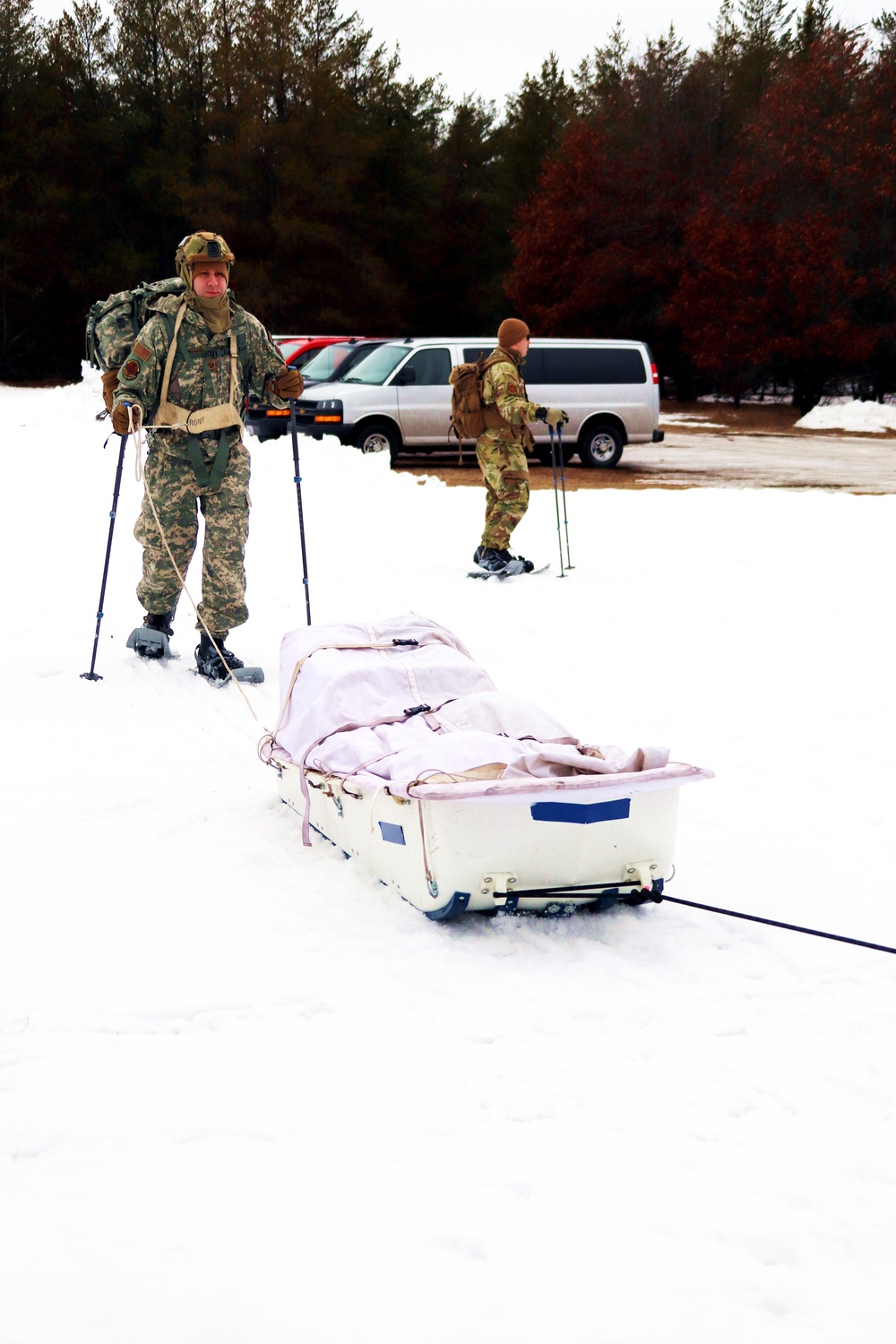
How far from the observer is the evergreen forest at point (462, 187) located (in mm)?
31453

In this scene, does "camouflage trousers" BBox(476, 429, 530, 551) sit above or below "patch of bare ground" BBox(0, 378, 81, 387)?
below

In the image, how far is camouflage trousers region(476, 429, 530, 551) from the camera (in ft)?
30.7

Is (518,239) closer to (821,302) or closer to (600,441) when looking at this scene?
(821,302)

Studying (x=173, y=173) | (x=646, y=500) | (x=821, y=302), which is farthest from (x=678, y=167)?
(x=646, y=500)

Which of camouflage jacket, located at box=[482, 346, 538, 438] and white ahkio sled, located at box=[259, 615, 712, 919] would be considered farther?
camouflage jacket, located at box=[482, 346, 538, 438]

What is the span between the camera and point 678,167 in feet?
119

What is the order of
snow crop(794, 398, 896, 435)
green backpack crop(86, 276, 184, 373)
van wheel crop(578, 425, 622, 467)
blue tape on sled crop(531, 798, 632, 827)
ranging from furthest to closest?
snow crop(794, 398, 896, 435), van wheel crop(578, 425, 622, 467), green backpack crop(86, 276, 184, 373), blue tape on sled crop(531, 798, 632, 827)

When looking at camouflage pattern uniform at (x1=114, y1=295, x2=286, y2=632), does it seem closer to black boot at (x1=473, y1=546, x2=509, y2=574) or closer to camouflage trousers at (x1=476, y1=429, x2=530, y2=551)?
camouflage trousers at (x1=476, y1=429, x2=530, y2=551)

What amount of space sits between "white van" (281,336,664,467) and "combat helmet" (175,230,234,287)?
27.7 feet

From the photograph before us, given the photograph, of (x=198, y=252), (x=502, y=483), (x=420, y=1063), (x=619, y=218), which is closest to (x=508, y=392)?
(x=502, y=483)

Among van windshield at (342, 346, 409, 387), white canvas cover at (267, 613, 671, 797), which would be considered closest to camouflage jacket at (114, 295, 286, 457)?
white canvas cover at (267, 613, 671, 797)

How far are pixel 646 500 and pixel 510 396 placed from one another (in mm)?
3970

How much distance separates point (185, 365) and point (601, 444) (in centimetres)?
1173

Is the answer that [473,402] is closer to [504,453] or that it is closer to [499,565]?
[504,453]
